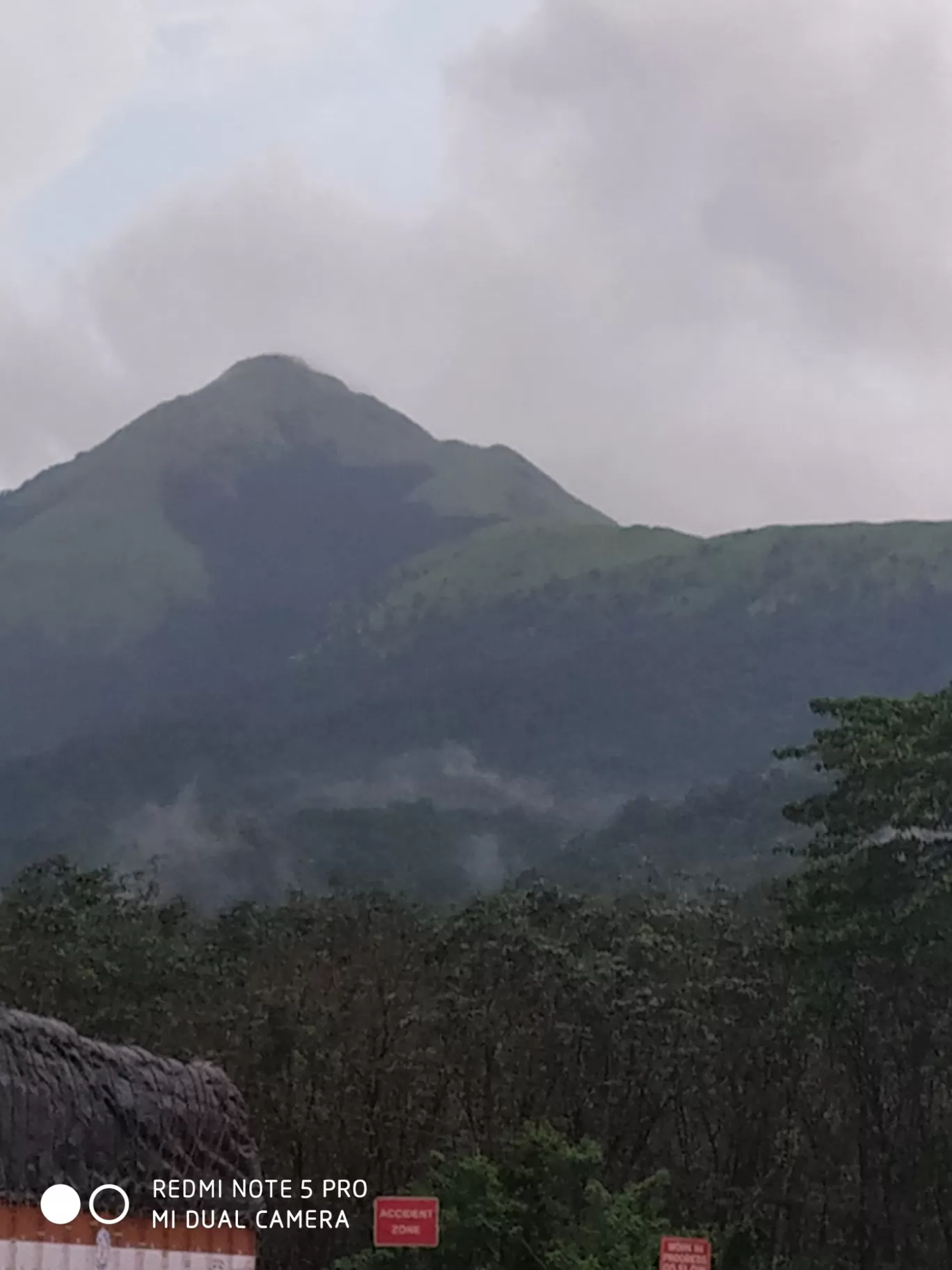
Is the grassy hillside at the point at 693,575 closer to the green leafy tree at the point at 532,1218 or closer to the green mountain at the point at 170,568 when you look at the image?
the green mountain at the point at 170,568

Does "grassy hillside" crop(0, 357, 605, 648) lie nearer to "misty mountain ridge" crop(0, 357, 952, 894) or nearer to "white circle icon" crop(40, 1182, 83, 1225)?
"misty mountain ridge" crop(0, 357, 952, 894)

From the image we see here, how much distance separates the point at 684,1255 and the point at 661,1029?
13788 millimetres

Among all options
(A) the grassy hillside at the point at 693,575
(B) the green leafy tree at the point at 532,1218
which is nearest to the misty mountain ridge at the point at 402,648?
(A) the grassy hillside at the point at 693,575

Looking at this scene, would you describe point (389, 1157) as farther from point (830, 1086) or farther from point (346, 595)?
point (346, 595)

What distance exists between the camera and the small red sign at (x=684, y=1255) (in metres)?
21.5

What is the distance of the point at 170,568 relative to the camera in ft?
591

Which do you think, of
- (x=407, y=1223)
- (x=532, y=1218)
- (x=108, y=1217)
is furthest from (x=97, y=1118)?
(x=532, y=1218)

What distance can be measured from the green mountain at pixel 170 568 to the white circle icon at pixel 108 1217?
443 ft

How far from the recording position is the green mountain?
16338 centimetres

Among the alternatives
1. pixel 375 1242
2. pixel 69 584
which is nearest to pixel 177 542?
pixel 69 584

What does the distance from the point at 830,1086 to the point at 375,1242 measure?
1728 centimetres

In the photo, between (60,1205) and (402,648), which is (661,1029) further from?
(402,648)

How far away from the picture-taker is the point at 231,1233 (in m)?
20.5

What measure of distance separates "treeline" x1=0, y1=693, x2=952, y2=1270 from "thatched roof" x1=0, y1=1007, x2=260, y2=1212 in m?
9.35
